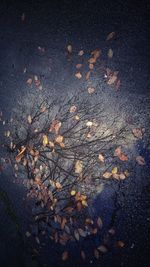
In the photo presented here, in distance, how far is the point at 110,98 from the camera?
4.88 meters

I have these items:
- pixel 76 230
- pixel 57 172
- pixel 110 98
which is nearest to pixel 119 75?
pixel 110 98

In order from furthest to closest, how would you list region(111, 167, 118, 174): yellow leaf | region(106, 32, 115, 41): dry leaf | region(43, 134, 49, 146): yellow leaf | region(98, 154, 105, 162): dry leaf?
region(43, 134, 49, 146): yellow leaf < region(98, 154, 105, 162): dry leaf < region(111, 167, 118, 174): yellow leaf < region(106, 32, 115, 41): dry leaf

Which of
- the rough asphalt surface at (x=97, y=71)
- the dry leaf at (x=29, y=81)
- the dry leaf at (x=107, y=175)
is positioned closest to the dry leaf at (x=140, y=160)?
the rough asphalt surface at (x=97, y=71)

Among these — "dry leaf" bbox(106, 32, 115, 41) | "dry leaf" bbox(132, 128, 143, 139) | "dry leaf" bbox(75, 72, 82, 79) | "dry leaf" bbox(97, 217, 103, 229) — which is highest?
"dry leaf" bbox(106, 32, 115, 41)

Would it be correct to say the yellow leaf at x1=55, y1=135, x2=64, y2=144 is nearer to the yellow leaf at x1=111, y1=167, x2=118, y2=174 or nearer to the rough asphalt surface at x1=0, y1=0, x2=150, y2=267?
the rough asphalt surface at x1=0, y1=0, x2=150, y2=267

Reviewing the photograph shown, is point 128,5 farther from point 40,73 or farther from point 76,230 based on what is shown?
point 76,230

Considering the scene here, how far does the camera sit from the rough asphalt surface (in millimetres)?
4598

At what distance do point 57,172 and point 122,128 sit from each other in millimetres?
1853

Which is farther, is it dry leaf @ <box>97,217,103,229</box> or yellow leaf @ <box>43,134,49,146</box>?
yellow leaf @ <box>43,134,49,146</box>

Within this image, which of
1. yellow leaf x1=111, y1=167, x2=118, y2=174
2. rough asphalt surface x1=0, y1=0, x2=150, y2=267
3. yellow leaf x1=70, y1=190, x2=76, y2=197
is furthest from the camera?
yellow leaf x1=70, y1=190, x2=76, y2=197

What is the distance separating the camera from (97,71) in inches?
196

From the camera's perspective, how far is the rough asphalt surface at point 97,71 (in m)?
4.60

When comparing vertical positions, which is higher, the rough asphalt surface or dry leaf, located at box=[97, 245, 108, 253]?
the rough asphalt surface

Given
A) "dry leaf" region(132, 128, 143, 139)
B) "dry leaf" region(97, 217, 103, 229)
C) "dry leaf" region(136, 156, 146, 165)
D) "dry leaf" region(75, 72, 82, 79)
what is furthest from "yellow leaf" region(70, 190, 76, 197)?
"dry leaf" region(75, 72, 82, 79)
